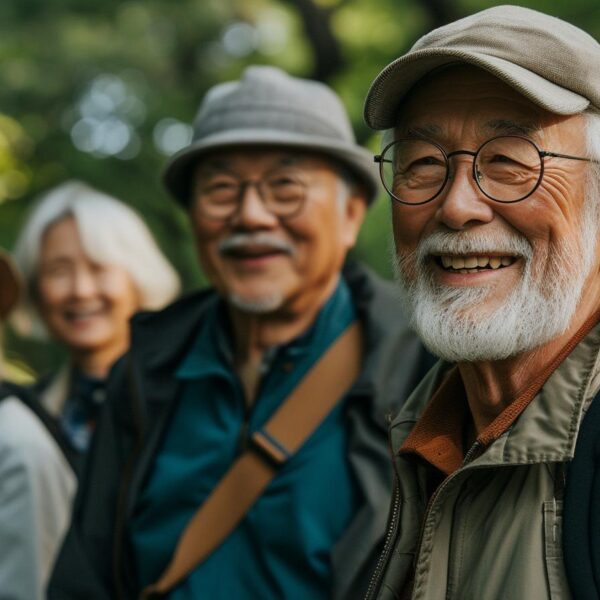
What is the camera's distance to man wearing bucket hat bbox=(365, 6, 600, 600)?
208 cm

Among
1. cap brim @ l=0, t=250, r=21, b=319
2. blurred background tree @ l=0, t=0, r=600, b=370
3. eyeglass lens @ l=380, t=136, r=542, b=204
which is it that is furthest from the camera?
blurred background tree @ l=0, t=0, r=600, b=370

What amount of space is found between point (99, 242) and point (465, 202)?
3.37 metres

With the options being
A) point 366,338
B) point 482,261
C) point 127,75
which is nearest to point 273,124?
point 366,338

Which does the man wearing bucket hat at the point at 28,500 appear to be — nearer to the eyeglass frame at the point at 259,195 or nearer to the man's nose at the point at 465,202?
the eyeglass frame at the point at 259,195

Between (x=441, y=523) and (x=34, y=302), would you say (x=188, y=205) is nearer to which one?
(x=34, y=302)

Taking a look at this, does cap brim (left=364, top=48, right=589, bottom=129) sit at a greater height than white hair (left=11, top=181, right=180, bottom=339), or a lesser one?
greater

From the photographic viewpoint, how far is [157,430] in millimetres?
3766

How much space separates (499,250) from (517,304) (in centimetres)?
11

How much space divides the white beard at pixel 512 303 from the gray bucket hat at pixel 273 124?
5.42 feet

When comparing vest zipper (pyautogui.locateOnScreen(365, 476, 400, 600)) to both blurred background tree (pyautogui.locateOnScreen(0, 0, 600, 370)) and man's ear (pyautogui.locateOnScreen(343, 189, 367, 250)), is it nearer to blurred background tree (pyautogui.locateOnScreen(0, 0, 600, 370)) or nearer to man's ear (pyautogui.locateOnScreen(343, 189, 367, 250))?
man's ear (pyautogui.locateOnScreen(343, 189, 367, 250))

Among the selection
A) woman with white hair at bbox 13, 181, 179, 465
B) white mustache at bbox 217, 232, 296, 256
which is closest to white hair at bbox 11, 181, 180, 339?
woman with white hair at bbox 13, 181, 179, 465

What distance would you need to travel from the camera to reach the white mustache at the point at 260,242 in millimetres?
3830

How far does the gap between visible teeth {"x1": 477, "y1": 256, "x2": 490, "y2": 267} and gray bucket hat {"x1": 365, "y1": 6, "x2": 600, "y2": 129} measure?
1.04 feet

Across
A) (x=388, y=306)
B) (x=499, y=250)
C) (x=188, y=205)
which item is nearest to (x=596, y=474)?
(x=499, y=250)
